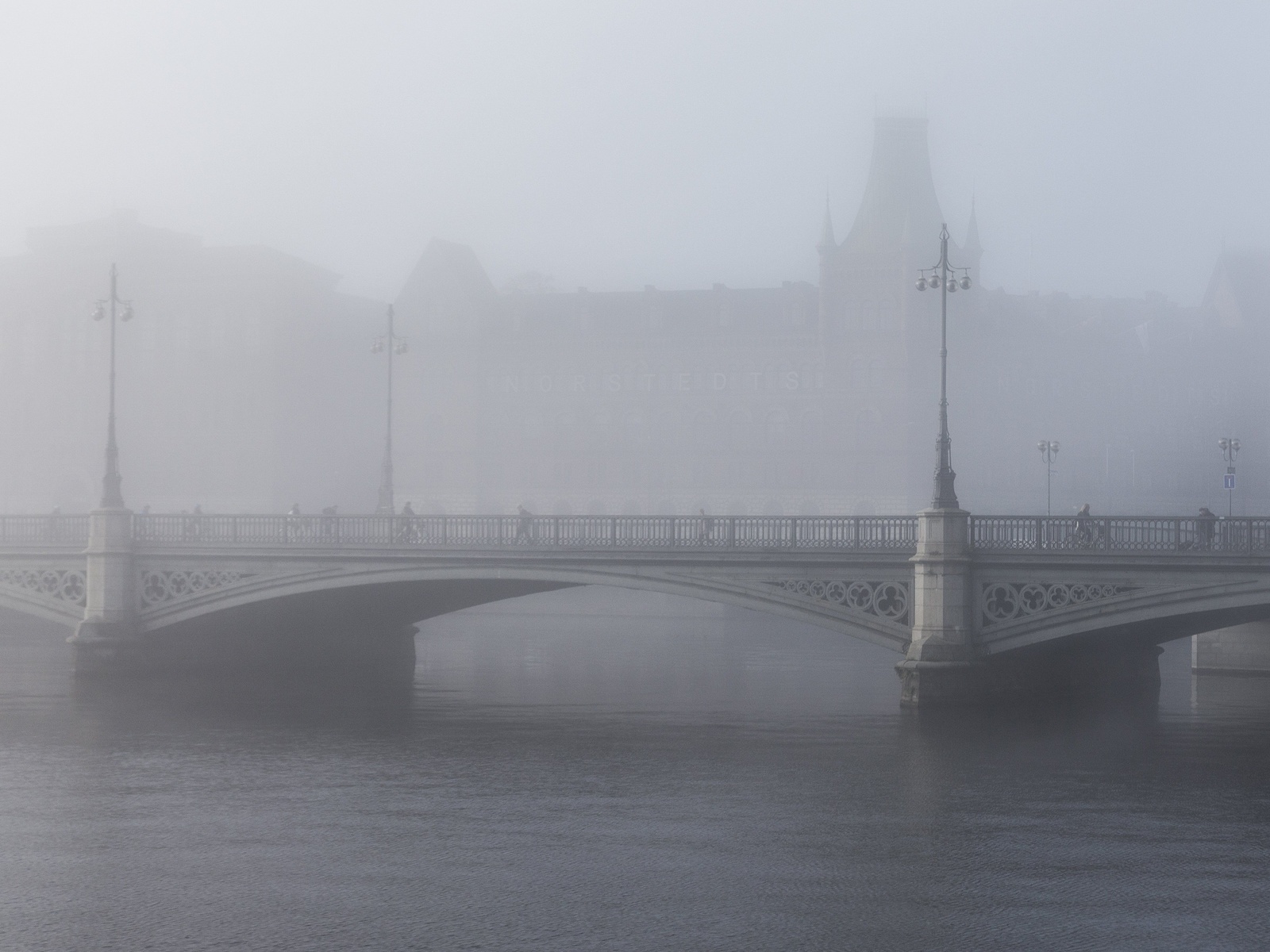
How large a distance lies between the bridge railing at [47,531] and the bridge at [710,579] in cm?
9

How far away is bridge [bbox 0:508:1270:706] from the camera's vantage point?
30125 mm

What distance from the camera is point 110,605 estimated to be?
38.2 meters

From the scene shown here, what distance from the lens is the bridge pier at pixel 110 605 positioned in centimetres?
Answer: 3791

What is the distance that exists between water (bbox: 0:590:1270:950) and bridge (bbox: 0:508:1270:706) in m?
1.79

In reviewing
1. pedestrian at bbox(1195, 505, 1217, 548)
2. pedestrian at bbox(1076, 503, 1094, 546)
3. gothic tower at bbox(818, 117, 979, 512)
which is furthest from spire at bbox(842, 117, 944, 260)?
pedestrian at bbox(1195, 505, 1217, 548)

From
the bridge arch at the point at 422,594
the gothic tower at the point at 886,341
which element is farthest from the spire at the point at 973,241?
the bridge arch at the point at 422,594

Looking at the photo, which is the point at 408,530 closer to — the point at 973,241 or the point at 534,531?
the point at 534,531

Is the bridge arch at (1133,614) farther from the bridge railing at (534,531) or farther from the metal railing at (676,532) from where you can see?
the bridge railing at (534,531)

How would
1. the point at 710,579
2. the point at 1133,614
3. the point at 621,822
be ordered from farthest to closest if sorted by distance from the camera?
the point at 710,579
the point at 1133,614
the point at 621,822

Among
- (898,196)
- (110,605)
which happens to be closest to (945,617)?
(110,605)

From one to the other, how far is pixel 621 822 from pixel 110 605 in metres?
21.2

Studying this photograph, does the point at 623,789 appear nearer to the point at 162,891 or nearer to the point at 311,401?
the point at 162,891

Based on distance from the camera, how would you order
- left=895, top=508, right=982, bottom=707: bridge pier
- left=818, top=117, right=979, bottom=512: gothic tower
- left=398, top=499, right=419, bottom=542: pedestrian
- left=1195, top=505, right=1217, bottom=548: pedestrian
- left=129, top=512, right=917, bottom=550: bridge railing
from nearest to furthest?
left=1195, top=505, right=1217, bottom=548: pedestrian, left=895, top=508, right=982, bottom=707: bridge pier, left=129, top=512, right=917, bottom=550: bridge railing, left=398, top=499, right=419, bottom=542: pedestrian, left=818, top=117, right=979, bottom=512: gothic tower

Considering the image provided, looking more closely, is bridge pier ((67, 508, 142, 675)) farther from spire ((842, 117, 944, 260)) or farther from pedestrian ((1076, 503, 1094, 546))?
spire ((842, 117, 944, 260))
